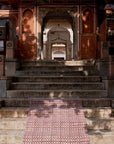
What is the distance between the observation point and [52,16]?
13.3 m

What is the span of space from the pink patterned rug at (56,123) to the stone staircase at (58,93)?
186 mm

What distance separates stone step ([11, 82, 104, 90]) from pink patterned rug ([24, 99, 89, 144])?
97 cm

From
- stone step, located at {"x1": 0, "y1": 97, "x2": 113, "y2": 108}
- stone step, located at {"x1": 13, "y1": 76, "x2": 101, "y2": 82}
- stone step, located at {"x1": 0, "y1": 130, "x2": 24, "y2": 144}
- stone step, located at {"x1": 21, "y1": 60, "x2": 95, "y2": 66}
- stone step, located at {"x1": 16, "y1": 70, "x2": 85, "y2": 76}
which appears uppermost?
stone step, located at {"x1": 21, "y1": 60, "x2": 95, "y2": 66}

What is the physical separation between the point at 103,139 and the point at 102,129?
445 millimetres

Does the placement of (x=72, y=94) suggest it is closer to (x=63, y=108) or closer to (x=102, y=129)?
(x=63, y=108)

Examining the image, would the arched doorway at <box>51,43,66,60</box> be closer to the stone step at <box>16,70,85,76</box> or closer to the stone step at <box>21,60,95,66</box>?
the stone step at <box>21,60,95,66</box>

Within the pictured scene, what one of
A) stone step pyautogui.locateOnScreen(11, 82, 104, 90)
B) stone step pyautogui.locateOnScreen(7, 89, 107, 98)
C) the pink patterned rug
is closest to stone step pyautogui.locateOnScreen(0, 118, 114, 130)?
the pink patterned rug

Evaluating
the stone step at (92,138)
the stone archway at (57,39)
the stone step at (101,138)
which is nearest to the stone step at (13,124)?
the stone step at (92,138)

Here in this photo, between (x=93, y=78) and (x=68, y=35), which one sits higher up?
(x=68, y=35)

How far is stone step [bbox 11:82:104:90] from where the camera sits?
5938mm

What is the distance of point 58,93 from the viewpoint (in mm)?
5539

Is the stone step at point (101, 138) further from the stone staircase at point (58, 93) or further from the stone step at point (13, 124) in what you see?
the stone step at point (13, 124)

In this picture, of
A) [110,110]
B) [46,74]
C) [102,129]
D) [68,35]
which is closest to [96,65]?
[46,74]

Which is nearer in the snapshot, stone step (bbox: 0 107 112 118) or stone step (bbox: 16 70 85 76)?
stone step (bbox: 0 107 112 118)
